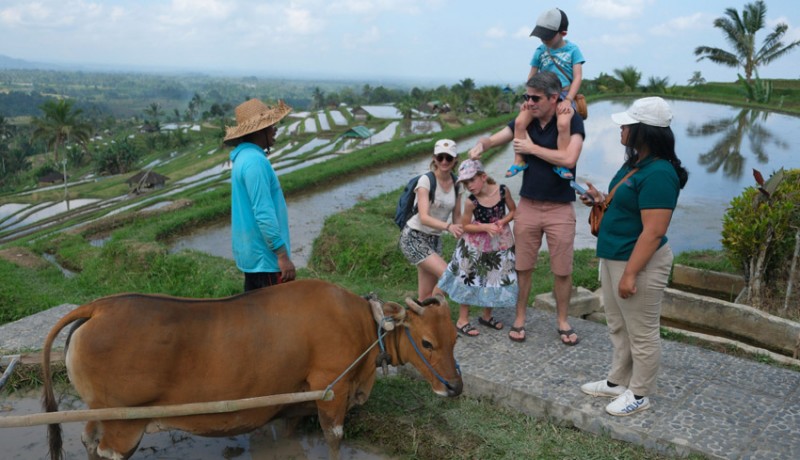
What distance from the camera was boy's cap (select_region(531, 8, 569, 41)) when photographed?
466 centimetres

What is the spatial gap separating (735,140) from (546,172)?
1736 centimetres

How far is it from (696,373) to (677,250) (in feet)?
14.8

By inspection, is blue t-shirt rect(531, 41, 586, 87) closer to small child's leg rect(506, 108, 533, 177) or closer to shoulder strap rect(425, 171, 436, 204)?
small child's leg rect(506, 108, 533, 177)

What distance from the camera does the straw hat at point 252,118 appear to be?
12.5 ft

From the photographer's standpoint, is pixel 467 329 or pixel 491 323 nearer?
pixel 467 329

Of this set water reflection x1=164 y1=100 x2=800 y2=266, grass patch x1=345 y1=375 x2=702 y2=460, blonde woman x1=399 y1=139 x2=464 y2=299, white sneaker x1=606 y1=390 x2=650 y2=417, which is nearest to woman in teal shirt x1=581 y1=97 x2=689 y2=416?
white sneaker x1=606 y1=390 x2=650 y2=417

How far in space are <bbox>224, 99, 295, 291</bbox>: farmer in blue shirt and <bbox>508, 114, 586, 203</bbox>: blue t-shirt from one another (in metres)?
1.79

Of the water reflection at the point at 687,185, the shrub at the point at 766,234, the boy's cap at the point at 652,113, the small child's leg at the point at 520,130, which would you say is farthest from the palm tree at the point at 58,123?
the boy's cap at the point at 652,113

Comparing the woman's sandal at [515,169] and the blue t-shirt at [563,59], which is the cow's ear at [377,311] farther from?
the blue t-shirt at [563,59]

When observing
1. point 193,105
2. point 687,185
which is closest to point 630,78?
point 687,185

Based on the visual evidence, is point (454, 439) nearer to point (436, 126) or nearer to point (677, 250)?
point (677, 250)

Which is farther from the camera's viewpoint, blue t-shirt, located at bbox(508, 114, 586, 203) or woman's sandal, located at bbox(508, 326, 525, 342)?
woman's sandal, located at bbox(508, 326, 525, 342)

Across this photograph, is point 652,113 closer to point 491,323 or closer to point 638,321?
point 638,321

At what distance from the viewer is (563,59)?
482 cm
